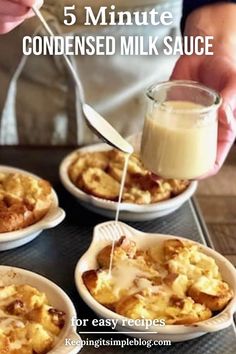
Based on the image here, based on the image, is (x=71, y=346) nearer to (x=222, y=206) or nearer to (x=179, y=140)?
(x=179, y=140)

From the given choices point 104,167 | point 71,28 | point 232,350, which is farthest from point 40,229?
point 71,28

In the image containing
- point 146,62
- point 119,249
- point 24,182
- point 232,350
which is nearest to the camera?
point 232,350

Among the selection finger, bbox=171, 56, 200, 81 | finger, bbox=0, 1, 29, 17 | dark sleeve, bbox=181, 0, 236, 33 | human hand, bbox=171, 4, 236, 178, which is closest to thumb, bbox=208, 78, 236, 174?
human hand, bbox=171, 4, 236, 178

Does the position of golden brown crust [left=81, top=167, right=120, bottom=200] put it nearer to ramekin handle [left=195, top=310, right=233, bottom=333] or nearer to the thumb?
the thumb

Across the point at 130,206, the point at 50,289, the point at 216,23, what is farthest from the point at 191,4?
the point at 50,289

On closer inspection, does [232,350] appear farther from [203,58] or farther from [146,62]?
[146,62]

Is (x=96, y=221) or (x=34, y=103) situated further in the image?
(x=34, y=103)
